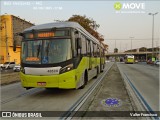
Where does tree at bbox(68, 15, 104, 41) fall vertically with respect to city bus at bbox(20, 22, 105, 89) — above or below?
above

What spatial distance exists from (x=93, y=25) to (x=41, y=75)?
36972 millimetres

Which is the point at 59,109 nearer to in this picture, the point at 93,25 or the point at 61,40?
the point at 61,40

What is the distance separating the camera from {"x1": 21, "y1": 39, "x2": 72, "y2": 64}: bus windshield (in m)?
8.05

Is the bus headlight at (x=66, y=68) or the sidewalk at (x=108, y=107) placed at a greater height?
the bus headlight at (x=66, y=68)

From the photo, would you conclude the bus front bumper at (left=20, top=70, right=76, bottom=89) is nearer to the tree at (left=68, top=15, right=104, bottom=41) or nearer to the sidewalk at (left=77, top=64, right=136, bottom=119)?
the sidewalk at (left=77, top=64, right=136, bottom=119)

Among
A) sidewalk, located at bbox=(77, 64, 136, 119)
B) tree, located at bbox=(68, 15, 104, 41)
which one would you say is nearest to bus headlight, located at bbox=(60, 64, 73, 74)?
sidewalk, located at bbox=(77, 64, 136, 119)

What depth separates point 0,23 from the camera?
45.9m

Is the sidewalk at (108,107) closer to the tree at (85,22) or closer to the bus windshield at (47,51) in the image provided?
the bus windshield at (47,51)

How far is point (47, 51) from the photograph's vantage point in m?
8.12

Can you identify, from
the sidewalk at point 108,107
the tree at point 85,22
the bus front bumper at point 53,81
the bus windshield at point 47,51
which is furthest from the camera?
the tree at point 85,22

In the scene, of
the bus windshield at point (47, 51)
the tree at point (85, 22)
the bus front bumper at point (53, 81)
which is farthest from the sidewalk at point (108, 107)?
the tree at point (85, 22)

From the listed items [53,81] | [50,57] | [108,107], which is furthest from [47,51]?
[108,107]

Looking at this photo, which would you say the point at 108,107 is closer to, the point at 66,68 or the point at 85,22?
the point at 66,68

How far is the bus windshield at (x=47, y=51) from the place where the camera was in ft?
26.4
